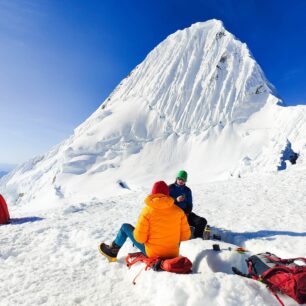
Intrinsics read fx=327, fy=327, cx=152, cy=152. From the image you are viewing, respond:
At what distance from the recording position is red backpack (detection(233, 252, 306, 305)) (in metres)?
4.18

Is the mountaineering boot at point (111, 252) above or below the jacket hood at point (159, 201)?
below

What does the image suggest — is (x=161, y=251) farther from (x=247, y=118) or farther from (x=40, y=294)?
(x=247, y=118)

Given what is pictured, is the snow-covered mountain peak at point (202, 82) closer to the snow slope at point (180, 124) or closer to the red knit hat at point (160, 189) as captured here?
the snow slope at point (180, 124)

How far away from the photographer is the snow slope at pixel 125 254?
14.2 ft

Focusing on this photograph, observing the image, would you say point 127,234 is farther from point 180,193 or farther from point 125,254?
point 180,193

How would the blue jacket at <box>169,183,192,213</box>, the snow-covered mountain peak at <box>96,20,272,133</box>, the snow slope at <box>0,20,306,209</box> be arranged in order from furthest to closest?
the snow-covered mountain peak at <box>96,20,272,133</box> < the snow slope at <box>0,20,306,209</box> < the blue jacket at <box>169,183,192,213</box>

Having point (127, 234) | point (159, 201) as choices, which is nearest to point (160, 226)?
point (159, 201)

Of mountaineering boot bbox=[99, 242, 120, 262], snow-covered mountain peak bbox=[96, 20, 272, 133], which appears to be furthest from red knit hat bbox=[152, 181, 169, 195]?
snow-covered mountain peak bbox=[96, 20, 272, 133]

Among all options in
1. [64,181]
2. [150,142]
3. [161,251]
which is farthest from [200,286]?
[150,142]

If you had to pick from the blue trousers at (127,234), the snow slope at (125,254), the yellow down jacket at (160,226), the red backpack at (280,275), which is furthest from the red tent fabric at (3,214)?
the red backpack at (280,275)

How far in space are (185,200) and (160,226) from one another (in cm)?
340

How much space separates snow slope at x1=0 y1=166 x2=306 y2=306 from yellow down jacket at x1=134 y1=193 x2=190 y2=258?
1.65 feet

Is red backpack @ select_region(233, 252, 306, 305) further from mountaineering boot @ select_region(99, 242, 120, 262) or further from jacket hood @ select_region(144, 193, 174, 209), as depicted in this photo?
mountaineering boot @ select_region(99, 242, 120, 262)

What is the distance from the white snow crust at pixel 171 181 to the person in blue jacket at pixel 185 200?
0.88 metres
